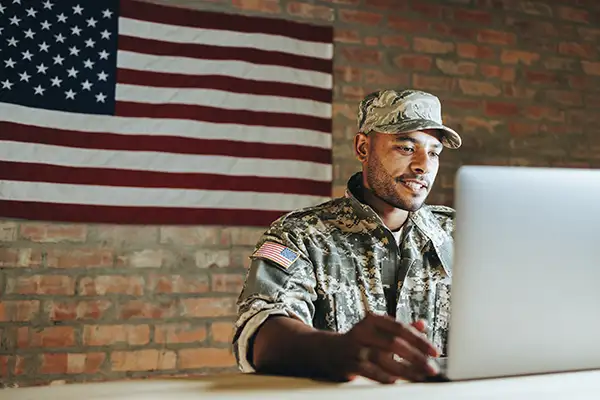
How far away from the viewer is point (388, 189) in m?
1.90

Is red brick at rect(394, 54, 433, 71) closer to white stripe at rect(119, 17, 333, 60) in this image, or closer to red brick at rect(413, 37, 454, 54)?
red brick at rect(413, 37, 454, 54)

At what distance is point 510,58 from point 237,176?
157 cm

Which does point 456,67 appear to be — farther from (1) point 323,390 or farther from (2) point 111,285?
(1) point 323,390

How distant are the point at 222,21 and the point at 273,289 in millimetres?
1683

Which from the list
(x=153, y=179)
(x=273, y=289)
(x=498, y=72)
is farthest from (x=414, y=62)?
(x=273, y=289)

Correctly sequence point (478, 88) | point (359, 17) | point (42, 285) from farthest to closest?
point (478, 88) → point (359, 17) → point (42, 285)

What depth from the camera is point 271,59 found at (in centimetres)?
295

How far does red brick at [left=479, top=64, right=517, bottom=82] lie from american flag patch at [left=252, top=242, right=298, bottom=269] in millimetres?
2105

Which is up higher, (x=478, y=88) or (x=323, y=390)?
(x=478, y=88)

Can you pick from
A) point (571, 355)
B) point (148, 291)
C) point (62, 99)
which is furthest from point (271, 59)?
point (571, 355)

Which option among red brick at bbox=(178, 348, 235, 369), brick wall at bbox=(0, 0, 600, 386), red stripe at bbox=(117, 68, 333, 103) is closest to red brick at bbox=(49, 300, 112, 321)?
brick wall at bbox=(0, 0, 600, 386)

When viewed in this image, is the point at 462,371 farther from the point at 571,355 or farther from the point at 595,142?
the point at 595,142

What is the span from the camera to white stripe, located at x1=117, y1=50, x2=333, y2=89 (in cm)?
275

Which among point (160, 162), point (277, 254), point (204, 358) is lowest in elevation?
point (204, 358)
